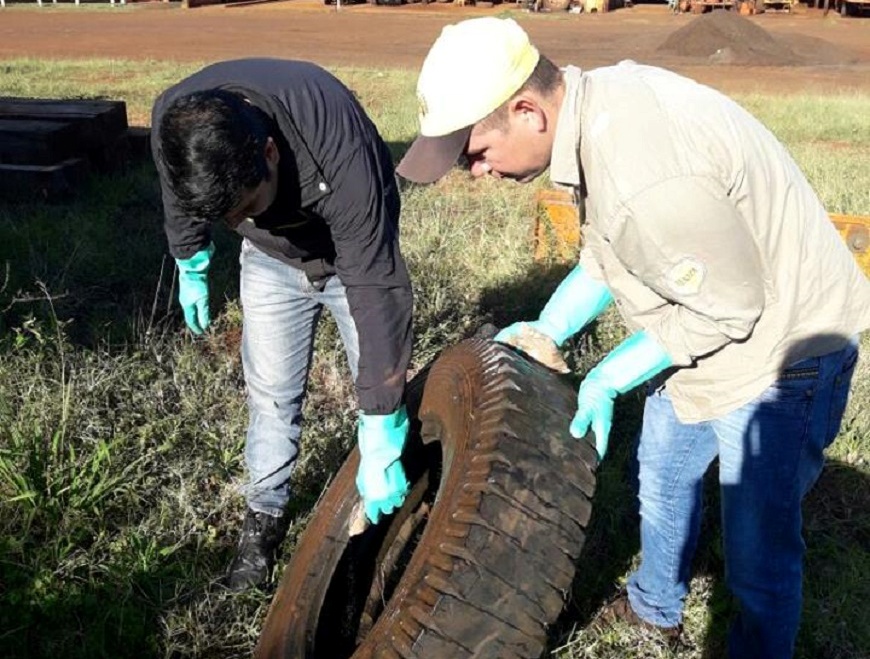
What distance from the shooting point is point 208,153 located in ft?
7.03

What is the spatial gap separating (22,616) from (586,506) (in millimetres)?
1739

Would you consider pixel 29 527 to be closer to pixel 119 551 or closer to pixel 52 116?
pixel 119 551

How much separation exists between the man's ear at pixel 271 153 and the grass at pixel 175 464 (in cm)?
137

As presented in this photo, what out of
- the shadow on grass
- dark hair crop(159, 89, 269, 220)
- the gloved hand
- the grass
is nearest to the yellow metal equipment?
→ the grass

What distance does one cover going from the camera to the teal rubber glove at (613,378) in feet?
6.87

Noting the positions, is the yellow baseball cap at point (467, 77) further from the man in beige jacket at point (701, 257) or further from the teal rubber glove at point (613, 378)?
the teal rubber glove at point (613, 378)

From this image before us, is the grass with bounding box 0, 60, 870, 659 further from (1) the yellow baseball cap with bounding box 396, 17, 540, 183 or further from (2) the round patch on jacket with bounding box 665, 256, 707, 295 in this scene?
(1) the yellow baseball cap with bounding box 396, 17, 540, 183

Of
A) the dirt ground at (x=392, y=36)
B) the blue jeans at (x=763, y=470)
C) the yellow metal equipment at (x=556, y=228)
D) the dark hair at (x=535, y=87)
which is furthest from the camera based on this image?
the dirt ground at (x=392, y=36)

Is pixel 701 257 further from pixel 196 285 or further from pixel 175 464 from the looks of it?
pixel 175 464

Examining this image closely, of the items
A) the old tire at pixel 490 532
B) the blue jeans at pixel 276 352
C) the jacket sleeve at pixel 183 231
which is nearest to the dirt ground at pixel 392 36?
the blue jeans at pixel 276 352

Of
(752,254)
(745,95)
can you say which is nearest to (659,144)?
(752,254)

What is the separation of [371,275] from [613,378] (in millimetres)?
733

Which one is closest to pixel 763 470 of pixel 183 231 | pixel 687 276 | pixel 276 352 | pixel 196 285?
pixel 687 276

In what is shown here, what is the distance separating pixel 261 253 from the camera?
2955mm
